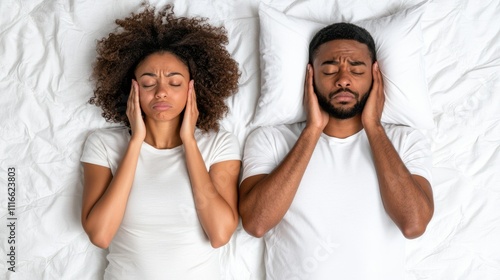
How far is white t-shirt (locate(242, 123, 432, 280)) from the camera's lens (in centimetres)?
184

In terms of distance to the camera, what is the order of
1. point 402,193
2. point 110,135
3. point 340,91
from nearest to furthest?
point 402,193
point 340,91
point 110,135

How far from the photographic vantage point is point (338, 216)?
186 cm

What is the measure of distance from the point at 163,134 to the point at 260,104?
0.40 meters

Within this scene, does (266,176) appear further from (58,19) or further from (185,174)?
(58,19)

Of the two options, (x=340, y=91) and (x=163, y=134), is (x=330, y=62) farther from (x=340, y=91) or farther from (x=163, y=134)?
(x=163, y=134)

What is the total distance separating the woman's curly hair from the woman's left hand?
0.11 m

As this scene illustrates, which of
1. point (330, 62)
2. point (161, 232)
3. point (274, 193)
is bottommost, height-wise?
point (161, 232)

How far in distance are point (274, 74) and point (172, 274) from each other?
837 millimetres

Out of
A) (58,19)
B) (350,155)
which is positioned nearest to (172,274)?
(350,155)

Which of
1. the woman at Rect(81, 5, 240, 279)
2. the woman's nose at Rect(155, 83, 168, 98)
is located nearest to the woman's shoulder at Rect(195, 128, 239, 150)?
the woman at Rect(81, 5, 240, 279)

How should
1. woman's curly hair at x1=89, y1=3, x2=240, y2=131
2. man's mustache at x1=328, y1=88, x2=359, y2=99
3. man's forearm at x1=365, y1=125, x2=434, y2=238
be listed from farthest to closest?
woman's curly hair at x1=89, y1=3, x2=240, y2=131 → man's mustache at x1=328, y1=88, x2=359, y2=99 → man's forearm at x1=365, y1=125, x2=434, y2=238

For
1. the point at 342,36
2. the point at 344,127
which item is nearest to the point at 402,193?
the point at 344,127

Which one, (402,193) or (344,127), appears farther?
(344,127)

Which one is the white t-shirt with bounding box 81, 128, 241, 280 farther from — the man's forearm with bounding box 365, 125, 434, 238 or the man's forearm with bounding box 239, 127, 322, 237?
the man's forearm with bounding box 365, 125, 434, 238
